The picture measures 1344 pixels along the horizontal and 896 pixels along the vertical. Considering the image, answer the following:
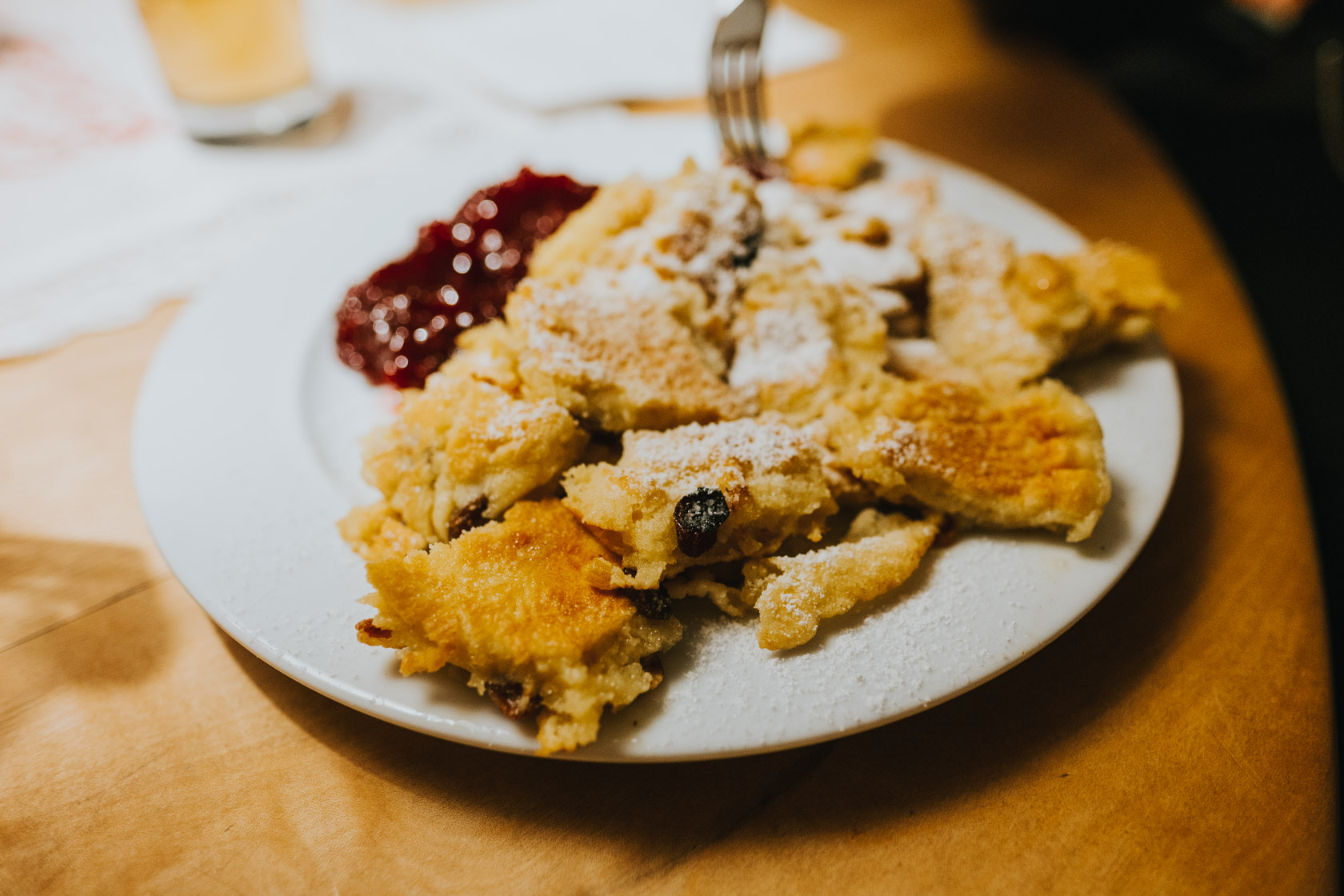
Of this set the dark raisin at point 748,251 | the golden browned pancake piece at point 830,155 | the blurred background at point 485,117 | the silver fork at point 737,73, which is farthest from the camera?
the blurred background at point 485,117

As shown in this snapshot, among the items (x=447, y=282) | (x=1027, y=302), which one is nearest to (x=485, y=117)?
(x=447, y=282)

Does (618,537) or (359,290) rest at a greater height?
(359,290)

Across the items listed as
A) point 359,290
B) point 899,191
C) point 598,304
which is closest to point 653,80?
point 899,191

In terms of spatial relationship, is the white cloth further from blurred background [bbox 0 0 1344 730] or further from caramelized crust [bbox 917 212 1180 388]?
caramelized crust [bbox 917 212 1180 388]

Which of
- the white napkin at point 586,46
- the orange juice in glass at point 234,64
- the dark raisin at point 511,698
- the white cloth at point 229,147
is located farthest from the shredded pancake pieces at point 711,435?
the orange juice in glass at point 234,64

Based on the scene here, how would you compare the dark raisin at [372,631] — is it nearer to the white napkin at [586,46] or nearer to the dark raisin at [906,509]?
the dark raisin at [906,509]

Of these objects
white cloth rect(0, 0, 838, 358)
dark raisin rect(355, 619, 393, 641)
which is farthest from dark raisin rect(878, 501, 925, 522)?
white cloth rect(0, 0, 838, 358)

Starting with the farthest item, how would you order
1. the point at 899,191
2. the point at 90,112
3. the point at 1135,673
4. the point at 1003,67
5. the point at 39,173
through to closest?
1. the point at 1003,67
2. the point at 90,112
3. the point at 39,173
4. the point at 899,191
5. the point at 1135,673

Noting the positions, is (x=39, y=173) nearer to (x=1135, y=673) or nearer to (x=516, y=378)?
(x=516, y=378)
